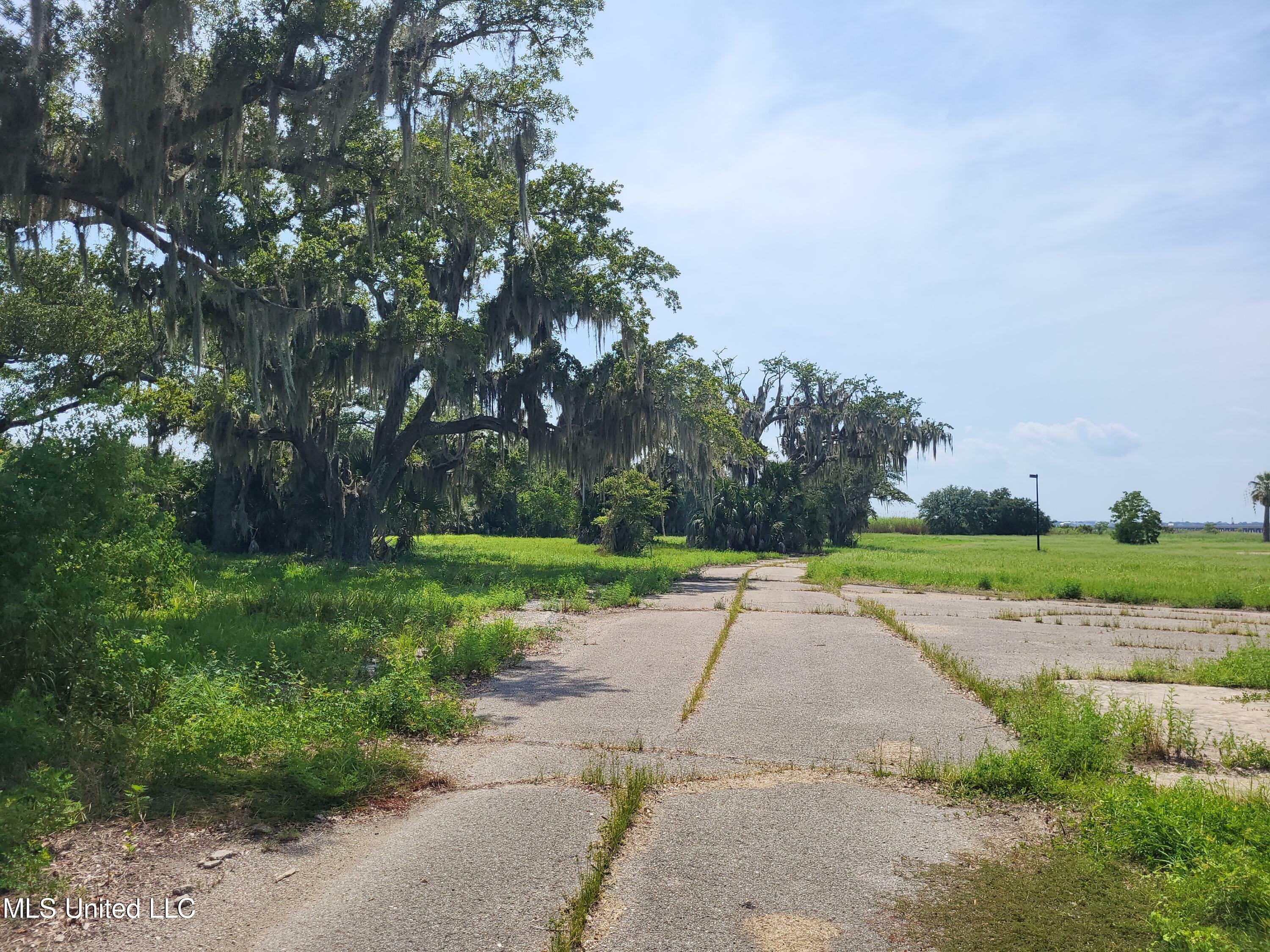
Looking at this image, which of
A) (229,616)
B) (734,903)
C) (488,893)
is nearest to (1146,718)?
(734,903)

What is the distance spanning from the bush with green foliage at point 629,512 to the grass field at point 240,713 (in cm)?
2050

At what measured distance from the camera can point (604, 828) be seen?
4.47 meters

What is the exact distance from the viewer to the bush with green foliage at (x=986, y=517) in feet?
290

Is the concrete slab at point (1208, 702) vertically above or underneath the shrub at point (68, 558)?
underneath

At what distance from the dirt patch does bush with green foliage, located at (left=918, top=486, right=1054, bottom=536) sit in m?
89.5

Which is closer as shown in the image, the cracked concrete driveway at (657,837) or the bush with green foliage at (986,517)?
the cracked concrete driveway at (657,837)

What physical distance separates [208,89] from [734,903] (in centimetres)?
1184

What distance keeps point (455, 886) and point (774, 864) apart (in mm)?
1531

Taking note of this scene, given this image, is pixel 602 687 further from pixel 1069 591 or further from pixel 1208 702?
pixel 1069 591

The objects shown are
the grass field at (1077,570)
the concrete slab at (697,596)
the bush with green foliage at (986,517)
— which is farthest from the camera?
the bush with green foliage at (986,517)

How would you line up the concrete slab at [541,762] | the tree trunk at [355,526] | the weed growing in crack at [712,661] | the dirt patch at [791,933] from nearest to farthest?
1. the dirt patch at [791,933]
2. the concrete slab at [541,762]
3. the weed growing in crack at [712,661]
4. the tree trunk at [355,526]

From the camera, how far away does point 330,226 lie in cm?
2105

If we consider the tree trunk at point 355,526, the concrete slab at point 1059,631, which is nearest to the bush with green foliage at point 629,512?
the tree trunk at point 355,526

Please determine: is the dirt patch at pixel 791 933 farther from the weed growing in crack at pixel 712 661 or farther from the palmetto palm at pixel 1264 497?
the palmetto palm at pixel 1264 497
